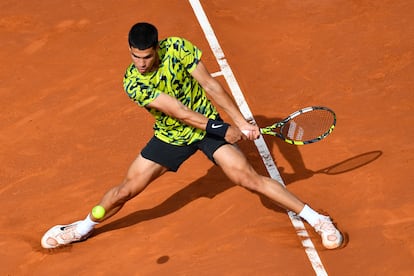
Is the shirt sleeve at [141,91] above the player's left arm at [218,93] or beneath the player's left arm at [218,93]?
above

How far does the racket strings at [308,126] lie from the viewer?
8.35m

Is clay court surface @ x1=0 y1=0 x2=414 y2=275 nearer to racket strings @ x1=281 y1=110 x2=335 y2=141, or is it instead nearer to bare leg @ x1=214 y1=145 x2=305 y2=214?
racket strings @ x1=281 y1=110 x2=335 y2=141

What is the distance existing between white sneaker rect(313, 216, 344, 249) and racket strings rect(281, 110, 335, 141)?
0.94m

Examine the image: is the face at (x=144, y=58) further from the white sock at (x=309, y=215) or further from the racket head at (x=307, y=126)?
the white sock at (x=309, y=215)

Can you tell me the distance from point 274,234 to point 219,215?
66cm

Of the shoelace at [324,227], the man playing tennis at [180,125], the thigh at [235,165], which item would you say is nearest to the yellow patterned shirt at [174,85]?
the man playing tennis at [180,125]

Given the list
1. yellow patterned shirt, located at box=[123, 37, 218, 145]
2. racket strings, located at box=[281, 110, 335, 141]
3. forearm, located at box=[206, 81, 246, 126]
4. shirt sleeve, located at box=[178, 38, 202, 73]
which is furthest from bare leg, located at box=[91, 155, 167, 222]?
racket strings, located at box=[281, 110, 335, 141]

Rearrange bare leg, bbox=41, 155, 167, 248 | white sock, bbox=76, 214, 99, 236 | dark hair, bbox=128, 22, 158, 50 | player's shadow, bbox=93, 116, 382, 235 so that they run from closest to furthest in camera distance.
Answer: dark hair, bbox=128, 22, 158, 50 < bare leg, bbox=41, 155, 167, 248 < white sock, bbox=76, 214, 99, 236 < player's shadow, bbox=93, 116, 382, 235

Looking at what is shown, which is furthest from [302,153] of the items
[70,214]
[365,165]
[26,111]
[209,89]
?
[26,111]

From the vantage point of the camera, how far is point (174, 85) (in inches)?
290

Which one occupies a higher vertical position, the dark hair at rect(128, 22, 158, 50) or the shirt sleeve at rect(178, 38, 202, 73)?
the dark hair at rect(128, 22, 158, 50)

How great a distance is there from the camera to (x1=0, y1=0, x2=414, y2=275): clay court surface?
8141mm

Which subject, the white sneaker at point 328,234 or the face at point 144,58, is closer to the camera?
the face at point 144,58

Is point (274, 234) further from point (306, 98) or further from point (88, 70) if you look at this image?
point (88, 70)
